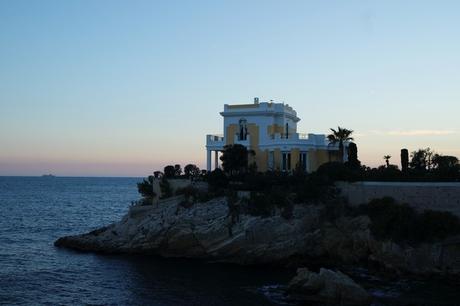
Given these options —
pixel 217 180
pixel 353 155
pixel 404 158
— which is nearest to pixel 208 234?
pixel 217 180

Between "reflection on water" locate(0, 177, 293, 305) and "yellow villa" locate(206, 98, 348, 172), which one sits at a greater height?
"yellow villa" locate(206, 98, 348, 172)

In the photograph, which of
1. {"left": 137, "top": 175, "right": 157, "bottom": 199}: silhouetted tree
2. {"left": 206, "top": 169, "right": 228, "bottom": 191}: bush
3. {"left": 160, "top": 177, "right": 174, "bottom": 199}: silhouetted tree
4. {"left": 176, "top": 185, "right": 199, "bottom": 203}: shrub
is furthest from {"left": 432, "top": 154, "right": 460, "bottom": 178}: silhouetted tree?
{"left": 137, "top": 175, "right": 157, "bottom": 199}: silhouetted tree

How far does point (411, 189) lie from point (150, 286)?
61.0 feet

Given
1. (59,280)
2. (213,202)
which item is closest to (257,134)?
(213,202)

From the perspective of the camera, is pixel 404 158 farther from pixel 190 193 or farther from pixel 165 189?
pixel 165 189

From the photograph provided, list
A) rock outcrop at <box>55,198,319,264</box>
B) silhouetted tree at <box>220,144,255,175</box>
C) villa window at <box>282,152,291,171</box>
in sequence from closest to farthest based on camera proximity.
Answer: rock outcrop at <box>55,198,319,264</box> → silhouetted tree at <box>220,144,255,175</box> → villa window at <box>282,152,291,171</box>

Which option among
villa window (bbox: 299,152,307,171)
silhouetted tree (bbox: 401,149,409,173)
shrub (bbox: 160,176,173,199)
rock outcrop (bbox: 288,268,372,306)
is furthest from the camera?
villa window (bbox: 299,152,307,171)

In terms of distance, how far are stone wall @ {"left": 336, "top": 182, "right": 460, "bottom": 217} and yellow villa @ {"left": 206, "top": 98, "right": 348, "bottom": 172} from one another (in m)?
8.25

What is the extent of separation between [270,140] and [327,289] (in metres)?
23.1

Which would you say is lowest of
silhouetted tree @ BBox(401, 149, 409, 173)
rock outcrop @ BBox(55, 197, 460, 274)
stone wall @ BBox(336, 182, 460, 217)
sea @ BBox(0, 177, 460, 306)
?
sea @ BBox(0, 177, 460, 306)

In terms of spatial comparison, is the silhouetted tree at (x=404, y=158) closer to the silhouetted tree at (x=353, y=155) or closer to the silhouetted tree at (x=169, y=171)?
the silhouetted tree at (x=353, y=155)

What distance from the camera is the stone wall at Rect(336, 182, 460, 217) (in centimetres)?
3700

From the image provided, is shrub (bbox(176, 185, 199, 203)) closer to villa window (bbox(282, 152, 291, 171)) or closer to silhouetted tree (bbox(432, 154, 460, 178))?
villa window (bbox(282, 152, 291, 171))

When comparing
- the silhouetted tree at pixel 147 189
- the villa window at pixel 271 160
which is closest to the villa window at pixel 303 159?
the villa window at pixel 271 160
